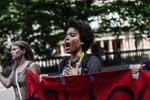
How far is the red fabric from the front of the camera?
17.9 feet

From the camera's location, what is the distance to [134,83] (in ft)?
16.8

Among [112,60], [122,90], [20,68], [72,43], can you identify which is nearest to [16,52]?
[20,68]

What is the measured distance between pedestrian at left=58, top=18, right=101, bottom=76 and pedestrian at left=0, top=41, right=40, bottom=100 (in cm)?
69

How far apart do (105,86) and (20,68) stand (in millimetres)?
1226

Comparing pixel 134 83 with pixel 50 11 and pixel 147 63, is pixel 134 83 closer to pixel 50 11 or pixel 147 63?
pixel 147 63

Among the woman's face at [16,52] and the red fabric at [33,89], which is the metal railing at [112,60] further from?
the red fabric at [33,89]

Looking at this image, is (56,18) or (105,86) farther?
(56,18)

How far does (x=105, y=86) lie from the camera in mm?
5223

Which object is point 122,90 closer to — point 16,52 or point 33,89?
point 33,89

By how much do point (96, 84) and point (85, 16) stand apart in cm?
1948

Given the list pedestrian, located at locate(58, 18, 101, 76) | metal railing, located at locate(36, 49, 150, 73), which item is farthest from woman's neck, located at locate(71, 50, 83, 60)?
metal railing, located at locate(36, 49, 150, 73)

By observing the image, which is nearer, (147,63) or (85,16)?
(147,63)

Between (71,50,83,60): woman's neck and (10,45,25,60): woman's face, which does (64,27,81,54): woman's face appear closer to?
(71,50,83,60): woman's neck

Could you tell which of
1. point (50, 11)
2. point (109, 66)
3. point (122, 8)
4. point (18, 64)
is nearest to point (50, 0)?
point (50, 11)
